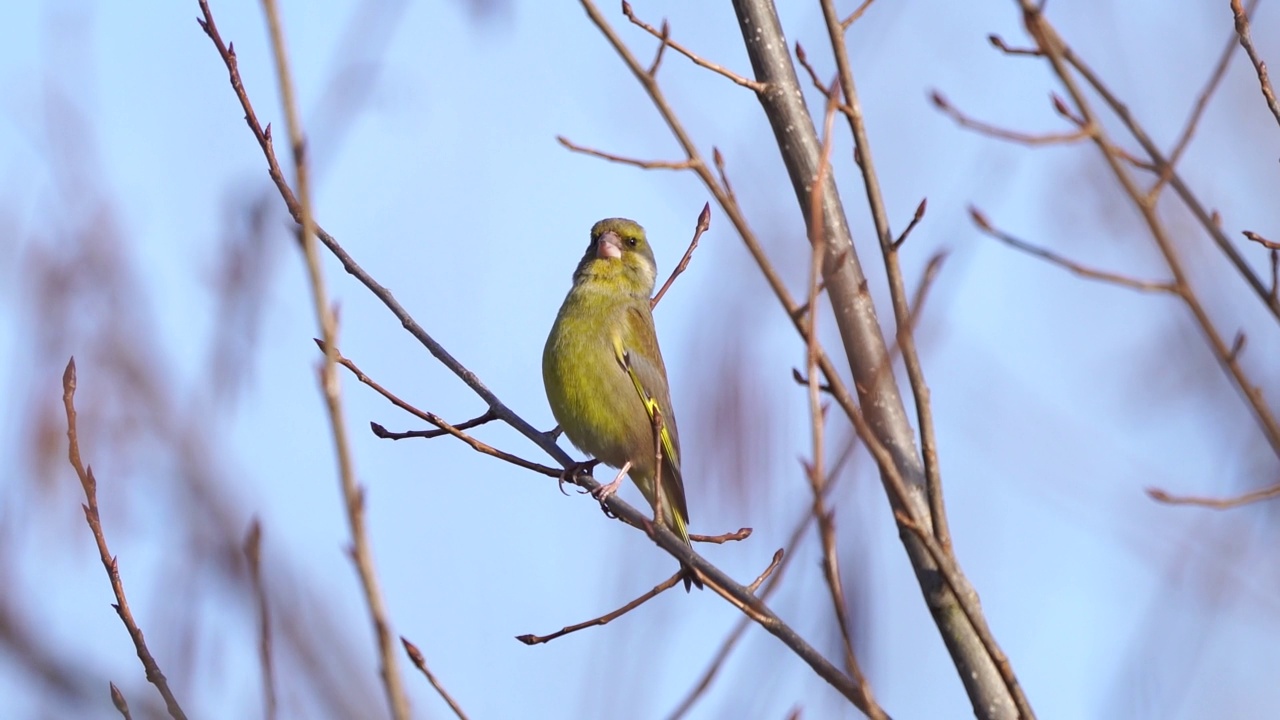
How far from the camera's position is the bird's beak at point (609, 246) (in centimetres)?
632

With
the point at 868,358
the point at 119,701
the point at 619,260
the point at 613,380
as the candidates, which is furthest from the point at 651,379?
the point at 119,701

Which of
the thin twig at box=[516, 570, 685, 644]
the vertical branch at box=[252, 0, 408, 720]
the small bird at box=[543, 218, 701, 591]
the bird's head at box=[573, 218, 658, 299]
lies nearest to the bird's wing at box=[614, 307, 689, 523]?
the small bird at box=[543, 218, 701, 591]

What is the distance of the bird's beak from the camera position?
6.32 m

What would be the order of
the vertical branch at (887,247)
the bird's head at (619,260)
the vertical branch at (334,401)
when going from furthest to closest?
1. the bird's head at (619,260)
2. the vertical branch at (887,247)
3. the vertical branch at (334,401)

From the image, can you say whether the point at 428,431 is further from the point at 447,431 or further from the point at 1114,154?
the point at 1114,154

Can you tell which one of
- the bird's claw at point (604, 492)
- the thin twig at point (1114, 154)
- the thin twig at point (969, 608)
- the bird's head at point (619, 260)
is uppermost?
the bird's head at point (619, 260)

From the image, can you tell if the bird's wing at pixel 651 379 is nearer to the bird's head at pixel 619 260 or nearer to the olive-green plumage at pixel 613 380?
the olive-green plumage at pixel 613 380

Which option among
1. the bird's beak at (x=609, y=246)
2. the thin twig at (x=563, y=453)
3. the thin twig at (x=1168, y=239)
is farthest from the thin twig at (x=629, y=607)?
the bird's beak at (x=609, y=246)

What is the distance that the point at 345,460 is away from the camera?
1769 mm

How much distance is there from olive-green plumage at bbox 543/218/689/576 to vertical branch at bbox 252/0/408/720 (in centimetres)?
372

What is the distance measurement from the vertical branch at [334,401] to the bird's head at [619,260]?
14.2 ft

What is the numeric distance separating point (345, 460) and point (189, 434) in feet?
5.44

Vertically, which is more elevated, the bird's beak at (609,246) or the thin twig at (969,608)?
the bird's beak at (609,246)

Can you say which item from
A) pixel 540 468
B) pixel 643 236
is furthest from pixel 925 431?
pixel 643 236
